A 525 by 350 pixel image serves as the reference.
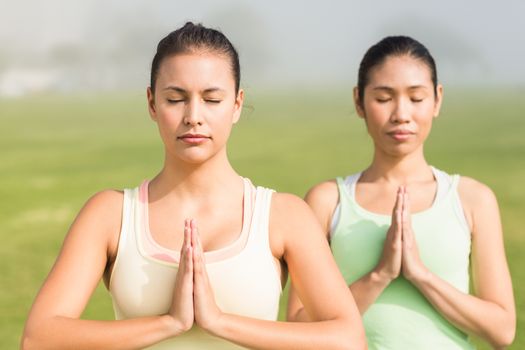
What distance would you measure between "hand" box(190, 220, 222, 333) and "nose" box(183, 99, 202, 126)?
40cm

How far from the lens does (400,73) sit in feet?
15.0

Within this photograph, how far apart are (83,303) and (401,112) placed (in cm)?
181

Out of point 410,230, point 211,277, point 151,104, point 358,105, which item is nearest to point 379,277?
point 410,230

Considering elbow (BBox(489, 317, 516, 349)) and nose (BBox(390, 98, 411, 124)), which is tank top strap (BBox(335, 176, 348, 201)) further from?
elbow (BBox(489, 317, 516, 349))

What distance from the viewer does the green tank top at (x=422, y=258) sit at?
4457 millimetres

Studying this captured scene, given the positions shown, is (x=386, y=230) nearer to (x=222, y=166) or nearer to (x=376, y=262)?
(x=376, y=262)

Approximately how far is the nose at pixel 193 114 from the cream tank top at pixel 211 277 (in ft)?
1.33

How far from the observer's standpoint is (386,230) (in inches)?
180

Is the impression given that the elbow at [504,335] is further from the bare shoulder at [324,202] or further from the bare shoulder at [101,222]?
the bare shoulder at [101,222]

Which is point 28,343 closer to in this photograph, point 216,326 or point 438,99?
point 216,326

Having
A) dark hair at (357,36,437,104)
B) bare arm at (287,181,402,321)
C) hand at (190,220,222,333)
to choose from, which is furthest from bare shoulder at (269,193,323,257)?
dark hair at (357,36,437,104)

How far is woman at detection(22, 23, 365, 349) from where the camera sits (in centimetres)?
337

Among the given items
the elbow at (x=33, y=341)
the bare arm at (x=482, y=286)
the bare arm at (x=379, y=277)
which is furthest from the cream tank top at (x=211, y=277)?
the bare arm at (x=482, y=286)

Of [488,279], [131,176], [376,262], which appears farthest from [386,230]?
[131,176]
